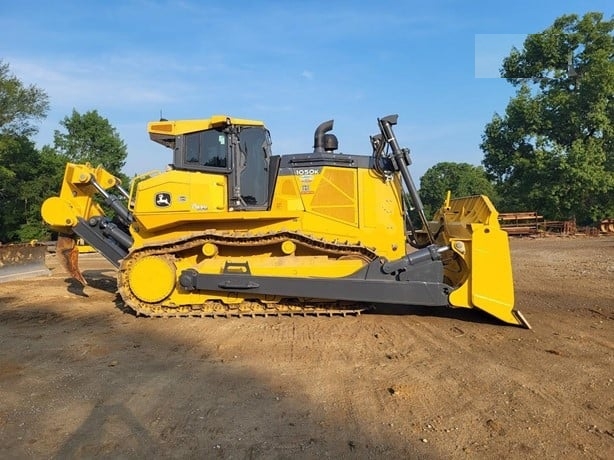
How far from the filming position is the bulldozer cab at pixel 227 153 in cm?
784

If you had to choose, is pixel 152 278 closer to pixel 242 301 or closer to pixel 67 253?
pixel 242 301

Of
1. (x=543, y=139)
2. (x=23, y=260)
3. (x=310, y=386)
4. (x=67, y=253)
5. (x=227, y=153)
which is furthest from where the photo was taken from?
(x=543, y=139)

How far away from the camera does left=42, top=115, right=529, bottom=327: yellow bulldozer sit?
719 centimetres

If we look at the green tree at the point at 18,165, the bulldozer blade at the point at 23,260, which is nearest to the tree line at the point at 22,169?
the green tree at the point at 18,165

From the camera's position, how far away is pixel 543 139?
3375cm

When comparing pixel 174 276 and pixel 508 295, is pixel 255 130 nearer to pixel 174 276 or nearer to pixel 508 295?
pixel 174 276

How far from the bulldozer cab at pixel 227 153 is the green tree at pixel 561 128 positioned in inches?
1168

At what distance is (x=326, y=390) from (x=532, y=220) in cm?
3474

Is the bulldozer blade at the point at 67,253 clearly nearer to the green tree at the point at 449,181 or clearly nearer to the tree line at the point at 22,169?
the tree line at the point at 22,169

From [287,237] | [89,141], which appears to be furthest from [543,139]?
[89,141]

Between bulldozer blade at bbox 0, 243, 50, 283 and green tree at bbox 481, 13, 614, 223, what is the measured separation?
30.0 meters

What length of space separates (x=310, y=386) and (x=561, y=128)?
115 feet

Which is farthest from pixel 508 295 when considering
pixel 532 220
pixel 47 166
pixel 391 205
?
pixel 47 166

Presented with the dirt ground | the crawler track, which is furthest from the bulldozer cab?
the dirt ground
